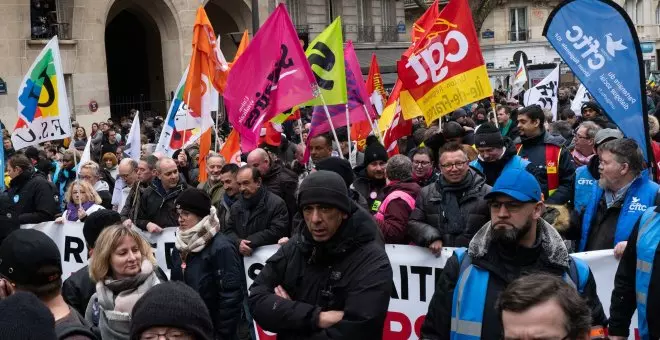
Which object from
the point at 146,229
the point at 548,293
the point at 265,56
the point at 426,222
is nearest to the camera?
the point at 548,293

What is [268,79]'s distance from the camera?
8.58 meters

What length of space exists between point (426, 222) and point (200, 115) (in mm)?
5538

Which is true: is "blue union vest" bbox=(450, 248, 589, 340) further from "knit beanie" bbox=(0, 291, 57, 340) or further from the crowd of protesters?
"knit beanie" bbox=(0, 291, 57, 340)

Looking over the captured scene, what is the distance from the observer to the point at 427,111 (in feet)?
29.1

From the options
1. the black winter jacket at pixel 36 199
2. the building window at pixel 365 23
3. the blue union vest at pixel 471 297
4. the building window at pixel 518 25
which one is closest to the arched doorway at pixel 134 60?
the building window at pixel 365 23

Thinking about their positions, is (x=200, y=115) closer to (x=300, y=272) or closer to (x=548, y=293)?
(x=300, y=272)

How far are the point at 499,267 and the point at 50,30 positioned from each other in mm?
24810

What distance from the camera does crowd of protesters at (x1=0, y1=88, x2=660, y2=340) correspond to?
297cm

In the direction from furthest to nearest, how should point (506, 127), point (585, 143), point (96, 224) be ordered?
point (506, 127), point (585, 143), point (96, 224)

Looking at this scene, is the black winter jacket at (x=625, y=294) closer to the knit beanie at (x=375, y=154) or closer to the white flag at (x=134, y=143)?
the knit beanie at (x=375, y=154)

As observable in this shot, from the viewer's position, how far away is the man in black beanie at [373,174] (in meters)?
6.93

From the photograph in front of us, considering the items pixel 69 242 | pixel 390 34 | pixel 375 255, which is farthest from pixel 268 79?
pixel 390 34

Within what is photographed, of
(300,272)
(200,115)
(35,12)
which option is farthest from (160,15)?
(300,272)

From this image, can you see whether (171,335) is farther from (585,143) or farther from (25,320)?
(585,143)
